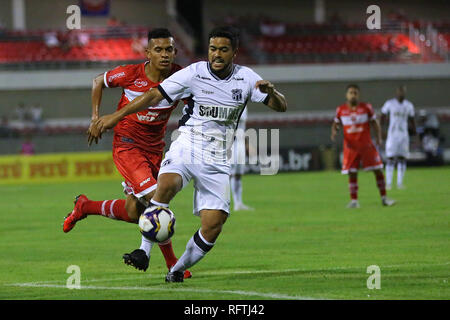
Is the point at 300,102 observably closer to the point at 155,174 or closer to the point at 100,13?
the point at 100,13

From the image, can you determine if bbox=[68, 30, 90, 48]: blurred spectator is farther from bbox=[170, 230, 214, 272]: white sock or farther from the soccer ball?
the soccer ball

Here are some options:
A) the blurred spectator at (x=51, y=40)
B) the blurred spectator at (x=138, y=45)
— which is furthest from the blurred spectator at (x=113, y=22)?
the blurred spectator at (x=51, y=40)

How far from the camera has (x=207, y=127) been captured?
8383 millimetres

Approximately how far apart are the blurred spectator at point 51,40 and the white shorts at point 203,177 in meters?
29.1

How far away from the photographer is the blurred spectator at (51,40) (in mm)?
36438

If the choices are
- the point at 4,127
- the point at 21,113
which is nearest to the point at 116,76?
the point at 4,127

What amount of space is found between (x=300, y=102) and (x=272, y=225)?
906 inches

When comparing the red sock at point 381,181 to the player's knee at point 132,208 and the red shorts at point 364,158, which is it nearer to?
the red shorts at point 364,158

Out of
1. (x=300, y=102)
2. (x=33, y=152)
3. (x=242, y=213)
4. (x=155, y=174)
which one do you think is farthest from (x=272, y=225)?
(x=300, y=102)

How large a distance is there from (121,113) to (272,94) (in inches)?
52.8

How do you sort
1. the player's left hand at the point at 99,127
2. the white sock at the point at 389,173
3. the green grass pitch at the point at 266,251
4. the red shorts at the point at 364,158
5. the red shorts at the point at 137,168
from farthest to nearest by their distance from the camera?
the white sock at the point at 389,173
the red shorts at the point at 364,158
the red shorts at the point at 137,168
the green grass pitch at the point at 266,251
the player's left hand at the point at 99,127

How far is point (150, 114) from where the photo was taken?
9547mm

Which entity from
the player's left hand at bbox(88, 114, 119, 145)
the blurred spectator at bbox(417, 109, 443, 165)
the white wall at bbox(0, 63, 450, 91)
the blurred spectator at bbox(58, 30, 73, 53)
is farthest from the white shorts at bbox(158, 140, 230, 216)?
the blurred spectator at bbox(58, 30, 73, 53)

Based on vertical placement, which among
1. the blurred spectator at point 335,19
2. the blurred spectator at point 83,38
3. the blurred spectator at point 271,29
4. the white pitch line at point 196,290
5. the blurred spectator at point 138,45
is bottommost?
the white pitch line at point 196,290
